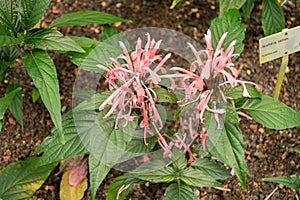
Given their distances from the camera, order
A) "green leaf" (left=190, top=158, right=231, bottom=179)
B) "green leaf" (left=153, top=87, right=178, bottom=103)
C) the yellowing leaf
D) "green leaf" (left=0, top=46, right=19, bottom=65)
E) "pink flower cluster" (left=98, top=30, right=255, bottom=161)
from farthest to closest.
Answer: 1. the yellowing leaf
2. "green leaf" (left=0, top=46, right=19, bottom=65)
3. "green leaf" (left=190, top=158, right=231, bottom=179)
4. "green leaf" (left=153, top=87, right=178, bottom=103)
5. "pink flower cluster" (left=98, top=30, right=255, bottom=161)

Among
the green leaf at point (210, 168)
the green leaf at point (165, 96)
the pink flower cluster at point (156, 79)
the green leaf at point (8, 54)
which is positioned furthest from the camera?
the green leaf at point (8, 54)

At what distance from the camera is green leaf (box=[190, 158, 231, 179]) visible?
122 cm

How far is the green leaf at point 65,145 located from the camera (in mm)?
1152

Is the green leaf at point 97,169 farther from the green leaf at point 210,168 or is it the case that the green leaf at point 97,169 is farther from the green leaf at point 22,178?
the green leaf at point 22,178

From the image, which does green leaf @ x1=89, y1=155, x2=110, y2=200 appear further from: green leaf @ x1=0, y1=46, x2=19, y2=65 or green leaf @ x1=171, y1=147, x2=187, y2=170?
green leaf @ x1=0, y1=46, x2=19, y2=65

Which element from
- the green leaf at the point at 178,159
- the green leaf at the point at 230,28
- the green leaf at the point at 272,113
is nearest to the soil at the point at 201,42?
the green leaf at the point at 178,159

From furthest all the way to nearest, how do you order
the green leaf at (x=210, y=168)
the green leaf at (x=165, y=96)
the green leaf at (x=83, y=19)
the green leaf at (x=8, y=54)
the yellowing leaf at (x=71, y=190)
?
the yellowing leaf at (x=71, y=190)
the green leaf at (x=8, y=54)
the green leaf at (x=83, y=19)
the green leaf at (x=210, y=168)
the green leaf at (x=165, y=96)

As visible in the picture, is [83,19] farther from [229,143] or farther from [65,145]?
[229,143]

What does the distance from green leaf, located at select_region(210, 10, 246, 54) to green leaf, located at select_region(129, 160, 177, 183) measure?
30 cm

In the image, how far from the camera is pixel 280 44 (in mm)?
1382

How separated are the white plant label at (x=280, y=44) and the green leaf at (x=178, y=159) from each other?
34cm

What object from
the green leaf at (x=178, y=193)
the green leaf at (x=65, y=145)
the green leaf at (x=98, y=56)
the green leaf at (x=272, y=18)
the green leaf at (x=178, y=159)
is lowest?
the green leaf at (x=178, y=193)

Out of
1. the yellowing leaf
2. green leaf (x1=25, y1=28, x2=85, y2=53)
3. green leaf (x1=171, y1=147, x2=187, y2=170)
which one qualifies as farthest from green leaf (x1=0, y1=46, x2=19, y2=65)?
green leaf (x1=171, y1=147, x2=187, y2=170)

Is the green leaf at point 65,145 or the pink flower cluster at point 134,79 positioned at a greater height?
the pink flower cluster at point 134,79
